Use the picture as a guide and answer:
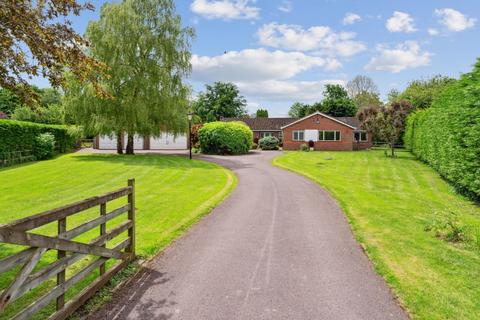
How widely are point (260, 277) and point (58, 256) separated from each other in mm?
3437

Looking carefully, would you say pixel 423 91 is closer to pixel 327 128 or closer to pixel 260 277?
pixel 327 128

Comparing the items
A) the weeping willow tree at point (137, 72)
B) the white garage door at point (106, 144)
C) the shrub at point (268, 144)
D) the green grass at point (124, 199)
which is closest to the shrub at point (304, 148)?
the shrub at point (268, 144)

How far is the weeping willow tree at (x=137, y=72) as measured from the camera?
31656 mm

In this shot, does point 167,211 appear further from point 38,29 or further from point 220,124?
point 220,124

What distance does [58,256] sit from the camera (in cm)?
487

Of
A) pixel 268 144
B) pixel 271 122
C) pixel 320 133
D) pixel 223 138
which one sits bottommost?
pixel 268 144

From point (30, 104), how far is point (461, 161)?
1629 centimetres

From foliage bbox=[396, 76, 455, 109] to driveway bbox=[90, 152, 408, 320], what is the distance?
2265 inches

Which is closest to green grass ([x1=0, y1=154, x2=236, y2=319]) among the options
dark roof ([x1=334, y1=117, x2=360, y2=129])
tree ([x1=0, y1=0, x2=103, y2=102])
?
tree ([x1=0, y1=0, x2=103, y2=102])

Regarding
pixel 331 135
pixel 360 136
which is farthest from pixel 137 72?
pixel 360 136

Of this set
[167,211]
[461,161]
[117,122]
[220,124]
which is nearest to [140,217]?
[167,211]

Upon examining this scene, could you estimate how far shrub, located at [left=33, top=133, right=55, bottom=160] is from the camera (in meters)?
34.9

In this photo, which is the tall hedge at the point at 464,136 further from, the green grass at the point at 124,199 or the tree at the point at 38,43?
the tree at the point at 38,43

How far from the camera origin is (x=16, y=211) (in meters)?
13.3
